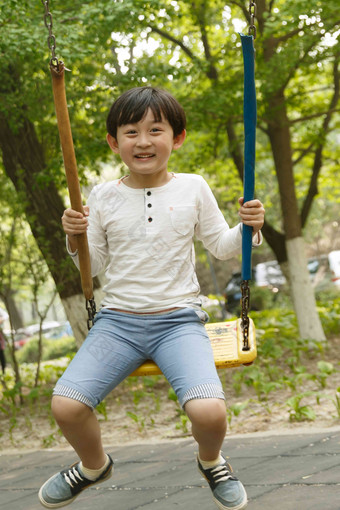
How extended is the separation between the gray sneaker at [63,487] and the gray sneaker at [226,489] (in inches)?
18.9

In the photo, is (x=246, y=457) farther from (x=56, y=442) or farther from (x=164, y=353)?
(x=56, y=442)

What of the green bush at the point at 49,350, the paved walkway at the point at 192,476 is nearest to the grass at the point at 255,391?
the paved walkway at the point at 192,476

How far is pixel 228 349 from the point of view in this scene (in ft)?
9.37

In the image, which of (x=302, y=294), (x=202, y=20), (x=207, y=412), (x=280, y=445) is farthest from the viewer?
(x=302, y=294)

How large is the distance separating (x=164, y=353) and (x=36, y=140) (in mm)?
5310

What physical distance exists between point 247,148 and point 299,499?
5.02ft

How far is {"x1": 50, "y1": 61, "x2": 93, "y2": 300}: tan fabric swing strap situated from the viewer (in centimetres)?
262

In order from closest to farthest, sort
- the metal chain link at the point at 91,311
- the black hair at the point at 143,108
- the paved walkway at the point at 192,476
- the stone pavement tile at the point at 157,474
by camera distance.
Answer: the black hair at the point at 143,108, the metal chain link at the point at 91,311, the paved walkway at the point at 192,476, the stone pavement tile at the point at 157,474

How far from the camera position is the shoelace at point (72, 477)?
2783 mm

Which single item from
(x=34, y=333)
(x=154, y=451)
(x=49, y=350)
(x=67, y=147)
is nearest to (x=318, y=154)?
(x=154, y=451)

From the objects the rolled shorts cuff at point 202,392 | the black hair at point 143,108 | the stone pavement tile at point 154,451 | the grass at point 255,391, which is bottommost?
the grass at point 255,391

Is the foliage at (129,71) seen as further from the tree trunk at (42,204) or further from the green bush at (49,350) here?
the green bush at (49,350)

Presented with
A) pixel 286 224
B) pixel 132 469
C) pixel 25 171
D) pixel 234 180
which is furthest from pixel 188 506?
pixel 234 180

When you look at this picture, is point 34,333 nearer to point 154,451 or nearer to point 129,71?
point 129,71
